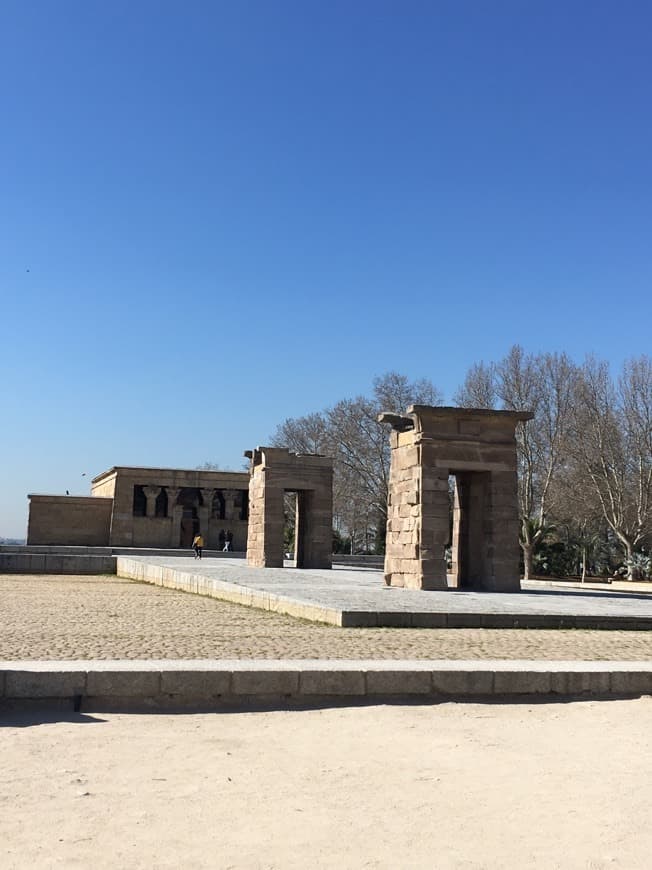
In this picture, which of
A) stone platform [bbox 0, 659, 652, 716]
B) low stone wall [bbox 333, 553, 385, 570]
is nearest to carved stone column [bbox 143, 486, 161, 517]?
low stone wall [bbox 333, 553, 385, 570]

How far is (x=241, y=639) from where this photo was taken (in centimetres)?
923

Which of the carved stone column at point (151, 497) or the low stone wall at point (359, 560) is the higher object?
the carved stone column at point (151, 497)

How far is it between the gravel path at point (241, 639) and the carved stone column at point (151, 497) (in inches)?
1108

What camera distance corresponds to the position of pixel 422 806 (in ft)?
13.8

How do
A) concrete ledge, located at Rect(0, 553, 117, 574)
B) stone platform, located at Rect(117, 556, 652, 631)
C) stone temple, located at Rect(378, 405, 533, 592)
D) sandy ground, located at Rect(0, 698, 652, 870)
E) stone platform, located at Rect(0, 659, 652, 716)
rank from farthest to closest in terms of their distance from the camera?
1. concrete ledge, located at Rect(0, 553, 117, 574)
2. stone temple, located at Rect(378, 405, 533, 592)
3. stone platform, located at Rect(117, 556, 652, 631)
4. stone platform, located at Rect(0, 659, 652, 716)
5. sandy ground, located at Rect(0, 698, 652, 870)

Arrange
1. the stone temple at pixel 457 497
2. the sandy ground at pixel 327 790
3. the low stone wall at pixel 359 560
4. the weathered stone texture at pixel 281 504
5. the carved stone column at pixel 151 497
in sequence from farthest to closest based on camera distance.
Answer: the carved stone column at pixel 151 497 < the low stone wall at pixel 359 560 < the weathered stone texture at pixel 281 504 < the stone temple at pixel 457 497 < the sandy ground at pixel 327 790

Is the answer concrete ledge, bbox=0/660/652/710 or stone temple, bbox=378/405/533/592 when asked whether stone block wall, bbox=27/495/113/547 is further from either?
concrete ledge, bbox=0/660/652/710

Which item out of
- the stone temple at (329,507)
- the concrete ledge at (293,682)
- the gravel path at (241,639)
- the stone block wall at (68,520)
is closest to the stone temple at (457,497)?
the stone temple at (329,507)

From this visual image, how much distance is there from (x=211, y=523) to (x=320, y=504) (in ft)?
57.8

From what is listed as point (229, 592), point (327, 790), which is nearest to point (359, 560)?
point (229, 592)

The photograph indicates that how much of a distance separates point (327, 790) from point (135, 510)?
1528 inches

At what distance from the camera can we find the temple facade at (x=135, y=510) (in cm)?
4138

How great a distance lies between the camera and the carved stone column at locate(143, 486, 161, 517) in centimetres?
4181

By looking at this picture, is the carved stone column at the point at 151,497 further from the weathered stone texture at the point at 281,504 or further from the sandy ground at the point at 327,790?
the sandy ground at the point at 327,790
